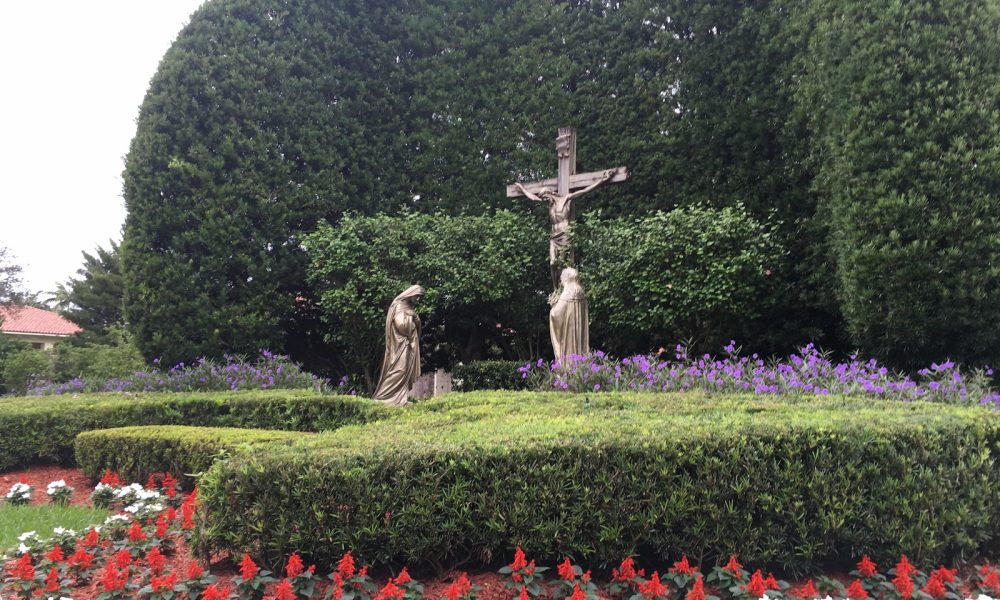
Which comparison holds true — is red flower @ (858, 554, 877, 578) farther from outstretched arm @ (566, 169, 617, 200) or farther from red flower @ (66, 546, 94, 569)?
outstretched arm @ (566, 169, 617, 200)

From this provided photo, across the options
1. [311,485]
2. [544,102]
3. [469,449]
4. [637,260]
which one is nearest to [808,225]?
[637,260]

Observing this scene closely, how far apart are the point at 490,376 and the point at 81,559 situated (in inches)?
326

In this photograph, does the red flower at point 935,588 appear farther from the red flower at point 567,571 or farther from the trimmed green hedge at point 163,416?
the trimmed green hedge at point 163,416

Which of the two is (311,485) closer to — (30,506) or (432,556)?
(432,556)

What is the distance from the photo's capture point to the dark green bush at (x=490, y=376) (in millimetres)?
11109

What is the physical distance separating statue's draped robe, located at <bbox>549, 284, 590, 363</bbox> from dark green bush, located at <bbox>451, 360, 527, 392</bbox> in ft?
9.29

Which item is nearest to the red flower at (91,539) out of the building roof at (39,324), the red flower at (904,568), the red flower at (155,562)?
the red flower at (155,562)

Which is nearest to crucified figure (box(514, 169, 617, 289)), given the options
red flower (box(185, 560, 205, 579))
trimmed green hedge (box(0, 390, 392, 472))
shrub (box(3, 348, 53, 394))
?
trimmed green hedge (box(0, 390, 392, 472))

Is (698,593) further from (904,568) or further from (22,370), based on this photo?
(22,370)

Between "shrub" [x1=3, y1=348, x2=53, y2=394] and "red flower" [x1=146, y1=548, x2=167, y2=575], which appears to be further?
"shrub" [x1=3, y1=348, x2=53, y2=394]

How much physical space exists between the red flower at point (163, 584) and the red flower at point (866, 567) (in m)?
3.37

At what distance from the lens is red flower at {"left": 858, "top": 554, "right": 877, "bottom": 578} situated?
304 centimetres

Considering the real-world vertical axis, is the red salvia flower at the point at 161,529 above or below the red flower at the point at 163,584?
above

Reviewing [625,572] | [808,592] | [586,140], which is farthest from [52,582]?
[586,140]
